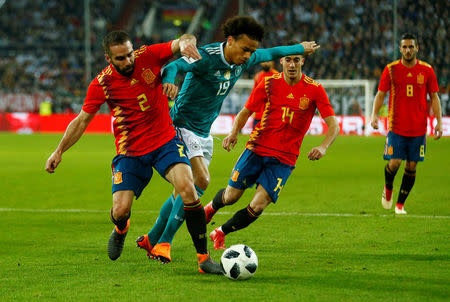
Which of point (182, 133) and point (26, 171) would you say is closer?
point (182, 133)

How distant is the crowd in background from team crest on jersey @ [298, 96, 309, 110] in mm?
20834

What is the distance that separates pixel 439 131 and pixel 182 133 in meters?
4.22

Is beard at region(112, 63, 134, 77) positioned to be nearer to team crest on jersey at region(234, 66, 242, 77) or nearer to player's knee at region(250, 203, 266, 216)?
team crest on jersey at region(234, 66, 242, 77)

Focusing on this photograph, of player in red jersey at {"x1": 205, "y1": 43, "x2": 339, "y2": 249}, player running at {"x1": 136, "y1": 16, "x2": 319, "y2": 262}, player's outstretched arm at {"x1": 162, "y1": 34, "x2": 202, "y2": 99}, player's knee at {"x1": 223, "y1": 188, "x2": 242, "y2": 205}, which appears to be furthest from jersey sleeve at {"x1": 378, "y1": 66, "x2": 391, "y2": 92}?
player's outstretched arm at {"x1": 162, "y1": 34, "x2": 202, "y2": 99}

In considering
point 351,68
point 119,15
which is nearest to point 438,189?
point 351,68

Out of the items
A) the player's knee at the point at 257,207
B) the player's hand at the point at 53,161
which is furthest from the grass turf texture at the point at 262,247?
the player's hand at the point at 53,161

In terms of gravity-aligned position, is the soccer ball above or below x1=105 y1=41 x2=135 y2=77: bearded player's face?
below

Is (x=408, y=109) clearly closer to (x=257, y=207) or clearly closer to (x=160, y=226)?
(x=257, y=207)

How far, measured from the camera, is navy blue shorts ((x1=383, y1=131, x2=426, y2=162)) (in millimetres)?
9953

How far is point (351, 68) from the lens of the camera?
32.8m

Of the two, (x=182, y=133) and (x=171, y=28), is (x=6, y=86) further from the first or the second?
(x=182, y=133)

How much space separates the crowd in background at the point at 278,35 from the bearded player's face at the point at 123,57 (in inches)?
885

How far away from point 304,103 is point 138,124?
1.87 metres

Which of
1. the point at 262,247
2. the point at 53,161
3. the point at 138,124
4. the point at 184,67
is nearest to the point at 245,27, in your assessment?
the point at 184,67
